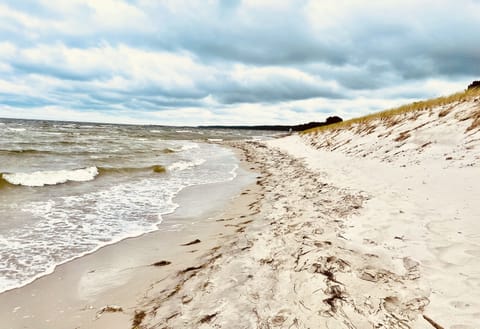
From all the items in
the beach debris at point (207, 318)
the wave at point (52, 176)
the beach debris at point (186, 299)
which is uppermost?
the beach debris at point (207, 318)

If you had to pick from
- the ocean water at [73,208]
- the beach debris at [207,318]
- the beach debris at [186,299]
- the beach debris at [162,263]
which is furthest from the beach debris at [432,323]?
the ocean water at [73,208]

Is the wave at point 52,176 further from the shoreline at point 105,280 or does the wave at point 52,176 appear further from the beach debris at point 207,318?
the beach debris at point 207,318

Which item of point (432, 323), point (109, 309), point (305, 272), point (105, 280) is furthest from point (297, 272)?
point (105, 280)

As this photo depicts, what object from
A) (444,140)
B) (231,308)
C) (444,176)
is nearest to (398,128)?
(444,140)

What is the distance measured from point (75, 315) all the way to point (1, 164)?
17720 millimetres

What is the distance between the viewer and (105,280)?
4.91 meters

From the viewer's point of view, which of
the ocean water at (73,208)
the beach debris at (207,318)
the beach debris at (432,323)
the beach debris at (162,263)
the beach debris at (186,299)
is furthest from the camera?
the ocean water at (73,208)

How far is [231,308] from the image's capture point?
11.0 feet

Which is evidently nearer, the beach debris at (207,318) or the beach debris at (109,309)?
the beach debris at (207,318)

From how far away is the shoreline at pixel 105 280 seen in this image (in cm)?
386

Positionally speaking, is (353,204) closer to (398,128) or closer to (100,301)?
(100,301)

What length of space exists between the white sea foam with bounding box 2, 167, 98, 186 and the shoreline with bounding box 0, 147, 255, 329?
25.7ft

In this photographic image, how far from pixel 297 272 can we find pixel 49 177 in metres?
13.2

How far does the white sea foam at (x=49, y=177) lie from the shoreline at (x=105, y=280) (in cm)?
782
